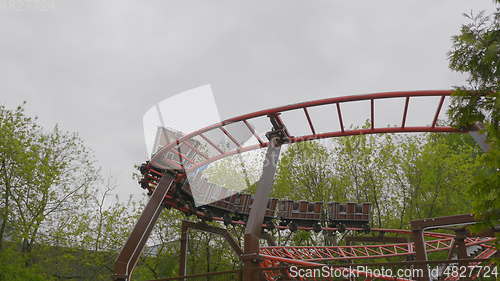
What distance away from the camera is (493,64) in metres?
5.14

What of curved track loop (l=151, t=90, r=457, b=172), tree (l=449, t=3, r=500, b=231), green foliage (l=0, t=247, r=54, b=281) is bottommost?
green foliage (l=0, t=247, r=54, b=281)

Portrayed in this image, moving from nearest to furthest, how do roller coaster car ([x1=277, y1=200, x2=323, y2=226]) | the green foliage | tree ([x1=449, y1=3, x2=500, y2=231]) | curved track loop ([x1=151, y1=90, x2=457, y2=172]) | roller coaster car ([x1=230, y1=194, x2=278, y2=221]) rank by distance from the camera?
1. tree ([x1=449, y1=3, x2=500, y2=231])
2. curved track loop ([x1=151, y1=90, x2=457, y2=172])
3. the green foliage
4. roller coaster car ([x1=230, y1=194, x2=278, y2=221])
5. roller coaster car ([x1=277, y1=200, x2=323, y2=226])

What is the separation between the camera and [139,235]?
34.4 feet

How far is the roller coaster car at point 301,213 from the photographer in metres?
16.1

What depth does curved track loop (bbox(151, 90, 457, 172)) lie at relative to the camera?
9.63m

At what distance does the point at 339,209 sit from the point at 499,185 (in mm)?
12185

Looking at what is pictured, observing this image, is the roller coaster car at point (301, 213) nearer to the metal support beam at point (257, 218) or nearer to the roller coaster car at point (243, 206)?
the roller coaster car at point (243, 206)

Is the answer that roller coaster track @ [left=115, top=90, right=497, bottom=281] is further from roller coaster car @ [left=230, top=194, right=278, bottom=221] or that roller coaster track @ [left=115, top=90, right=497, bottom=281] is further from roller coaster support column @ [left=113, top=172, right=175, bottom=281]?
roller coaster car @ [left=230, top=194, right=278, bottom=221]

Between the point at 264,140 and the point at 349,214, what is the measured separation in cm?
679

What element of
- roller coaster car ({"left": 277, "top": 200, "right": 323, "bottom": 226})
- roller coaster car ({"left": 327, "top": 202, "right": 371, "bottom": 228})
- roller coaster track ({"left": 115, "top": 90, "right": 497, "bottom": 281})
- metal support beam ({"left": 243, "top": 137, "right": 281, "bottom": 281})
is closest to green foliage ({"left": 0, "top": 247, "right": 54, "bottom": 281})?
roller coaster track ({"left": 115, "top": 90, "right": 497, "bottom": 281})

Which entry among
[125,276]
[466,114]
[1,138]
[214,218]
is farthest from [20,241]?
[466,114]

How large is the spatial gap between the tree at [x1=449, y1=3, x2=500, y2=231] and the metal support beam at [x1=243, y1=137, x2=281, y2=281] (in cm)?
402

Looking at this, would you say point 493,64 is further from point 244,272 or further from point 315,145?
point 315,145

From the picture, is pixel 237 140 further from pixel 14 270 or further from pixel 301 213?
pixel 14 270
